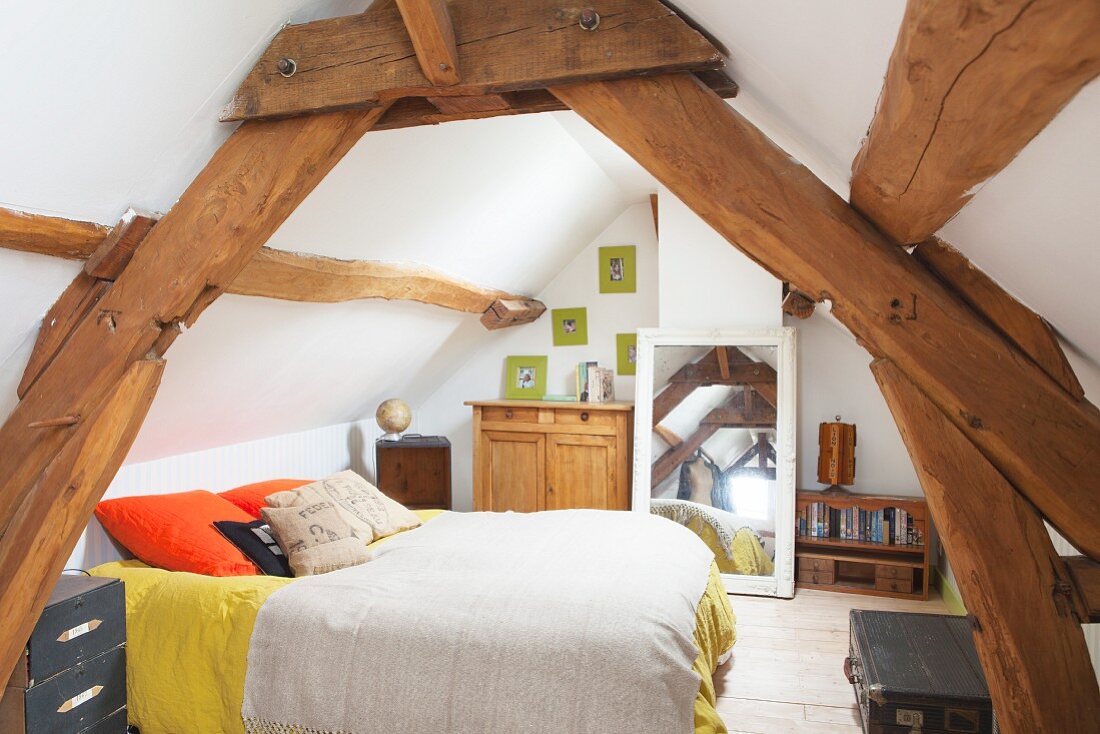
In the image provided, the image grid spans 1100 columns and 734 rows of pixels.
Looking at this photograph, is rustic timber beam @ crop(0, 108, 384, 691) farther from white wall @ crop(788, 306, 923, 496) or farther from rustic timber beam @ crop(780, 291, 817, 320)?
white wall @ crop(788, 306, 923, 496)

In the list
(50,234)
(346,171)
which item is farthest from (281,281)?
(50,234)

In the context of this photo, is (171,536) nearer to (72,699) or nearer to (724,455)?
(72,699)

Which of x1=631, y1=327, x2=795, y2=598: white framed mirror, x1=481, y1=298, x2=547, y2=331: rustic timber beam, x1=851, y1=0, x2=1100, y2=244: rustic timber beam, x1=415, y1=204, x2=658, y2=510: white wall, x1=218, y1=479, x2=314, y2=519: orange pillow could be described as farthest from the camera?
x1=415, y1=204, x2=658, y2=510: white wall

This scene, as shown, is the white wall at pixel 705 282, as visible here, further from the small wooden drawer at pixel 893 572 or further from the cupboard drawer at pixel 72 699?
the cupboard drawer at pixel 72 699

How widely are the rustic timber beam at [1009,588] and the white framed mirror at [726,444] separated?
297 cm

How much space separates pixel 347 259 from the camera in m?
3.35

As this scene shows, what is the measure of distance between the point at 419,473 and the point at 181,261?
3.12 metres

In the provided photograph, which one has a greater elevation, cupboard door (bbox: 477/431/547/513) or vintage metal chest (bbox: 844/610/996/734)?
cupboard door (bbox: 477/431/547/513)

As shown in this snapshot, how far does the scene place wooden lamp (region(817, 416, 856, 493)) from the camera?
471cm

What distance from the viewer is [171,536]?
3049 millimetres

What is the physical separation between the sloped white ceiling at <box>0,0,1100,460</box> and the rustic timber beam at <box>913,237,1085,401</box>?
36 millimetres

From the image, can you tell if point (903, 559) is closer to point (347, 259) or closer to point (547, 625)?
point (547, 625)

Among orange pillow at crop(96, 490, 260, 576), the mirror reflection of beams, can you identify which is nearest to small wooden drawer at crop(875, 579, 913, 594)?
the mirror reflection of beams

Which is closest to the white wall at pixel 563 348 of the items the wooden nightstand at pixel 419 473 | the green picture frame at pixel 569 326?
the green picture frame at pixel 569 326
